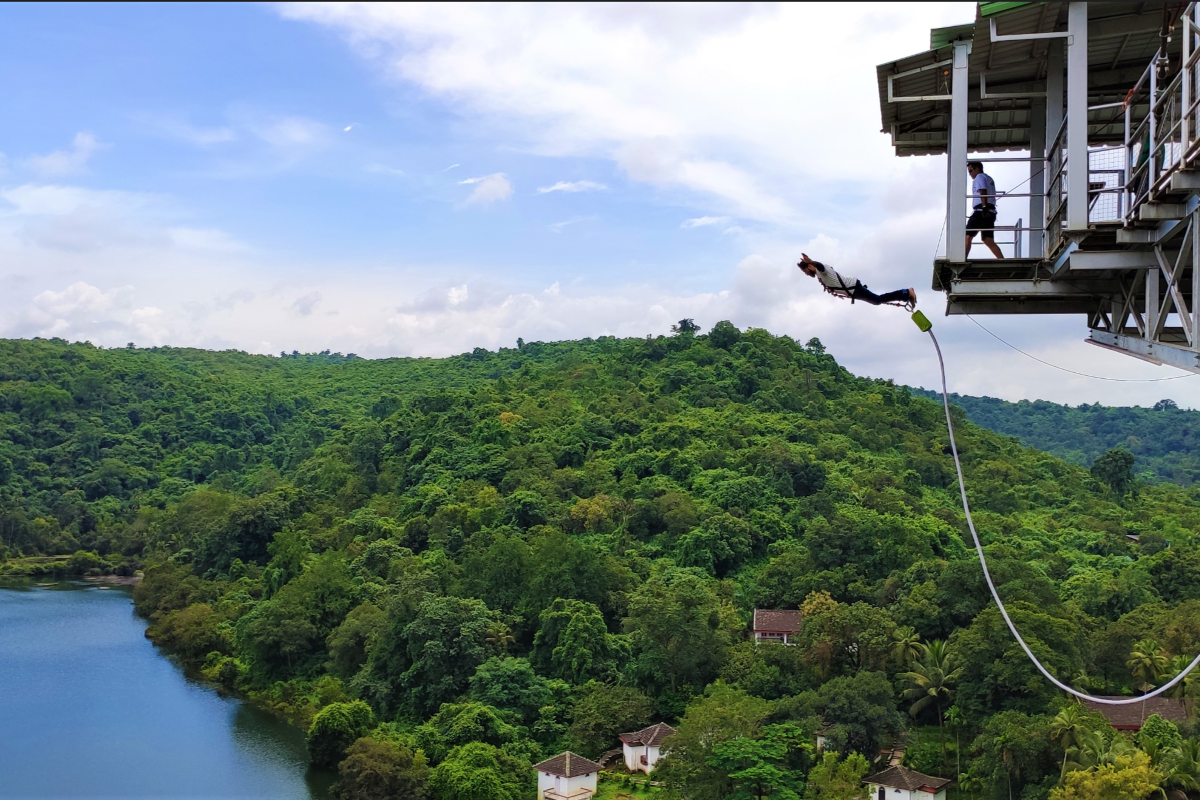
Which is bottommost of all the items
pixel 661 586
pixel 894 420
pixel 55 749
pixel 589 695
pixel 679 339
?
pixel 55 749

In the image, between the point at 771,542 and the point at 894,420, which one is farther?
the point at 894,420

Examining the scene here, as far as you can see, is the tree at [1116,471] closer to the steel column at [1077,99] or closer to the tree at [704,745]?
the tree at [704,745]

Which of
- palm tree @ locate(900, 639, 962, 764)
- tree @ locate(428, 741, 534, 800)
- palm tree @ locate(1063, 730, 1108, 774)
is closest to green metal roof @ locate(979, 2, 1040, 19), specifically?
palm tree @ locate(1063, 730, 1108, 774)

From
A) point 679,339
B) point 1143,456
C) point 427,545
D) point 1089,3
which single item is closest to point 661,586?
point 427,545

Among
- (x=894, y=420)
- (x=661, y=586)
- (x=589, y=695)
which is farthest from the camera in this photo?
(x=894, y=420)

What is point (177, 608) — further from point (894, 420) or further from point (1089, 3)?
point (1089, 3)

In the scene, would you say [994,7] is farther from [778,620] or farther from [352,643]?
[352,643]

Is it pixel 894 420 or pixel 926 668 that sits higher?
pixel 894 420

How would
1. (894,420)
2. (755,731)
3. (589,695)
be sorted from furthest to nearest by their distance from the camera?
(894,420) < (589,695) < (755,731)

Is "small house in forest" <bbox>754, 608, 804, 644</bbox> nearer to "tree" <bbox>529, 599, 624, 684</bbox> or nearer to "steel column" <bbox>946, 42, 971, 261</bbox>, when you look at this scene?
"tree" <bbox>529, 599, 624, 684</bbox>
